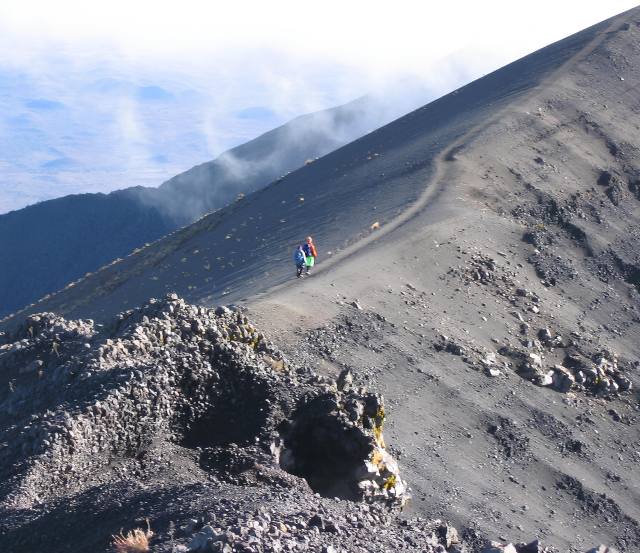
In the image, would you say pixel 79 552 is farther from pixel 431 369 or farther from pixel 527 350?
pixel 527 350

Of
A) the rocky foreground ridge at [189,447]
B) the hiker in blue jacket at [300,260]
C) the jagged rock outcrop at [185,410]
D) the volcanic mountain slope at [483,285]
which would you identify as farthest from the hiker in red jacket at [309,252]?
the jagged rock outcrop at [185,410]

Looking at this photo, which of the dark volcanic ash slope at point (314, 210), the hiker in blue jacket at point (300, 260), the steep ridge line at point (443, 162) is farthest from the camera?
the dark volcanic ash slope at point (314, 210)

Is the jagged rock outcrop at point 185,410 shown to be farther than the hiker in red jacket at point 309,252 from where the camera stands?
No

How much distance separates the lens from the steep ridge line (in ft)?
96.2

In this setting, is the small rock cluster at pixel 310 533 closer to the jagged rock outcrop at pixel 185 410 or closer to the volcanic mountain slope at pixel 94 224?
the jagged rock outcrop at pixel 185 410

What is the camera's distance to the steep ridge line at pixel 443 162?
29.3m

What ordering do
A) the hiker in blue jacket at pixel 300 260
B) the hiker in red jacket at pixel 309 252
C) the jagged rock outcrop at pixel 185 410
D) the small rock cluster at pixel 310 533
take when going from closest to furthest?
the small rock cluster at pixel 310 533, the jagged rock outcrop at pixel 185 410, the hiker in blue jacket at pixel 300 260, the hiker in red jacket at pixel 309 252

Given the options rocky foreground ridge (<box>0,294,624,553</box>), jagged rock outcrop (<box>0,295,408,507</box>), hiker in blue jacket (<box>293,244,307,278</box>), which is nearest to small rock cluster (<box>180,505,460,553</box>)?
rocky foreground ridge (<box>0,294,624,553</box>)

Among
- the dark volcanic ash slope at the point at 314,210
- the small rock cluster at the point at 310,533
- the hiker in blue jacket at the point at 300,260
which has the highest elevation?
the dark volcanic ash slope at the point at 314,210

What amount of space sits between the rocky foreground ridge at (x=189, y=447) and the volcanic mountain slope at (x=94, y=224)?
67.1m

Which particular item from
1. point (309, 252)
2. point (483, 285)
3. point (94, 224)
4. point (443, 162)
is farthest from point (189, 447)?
point (94, 224)

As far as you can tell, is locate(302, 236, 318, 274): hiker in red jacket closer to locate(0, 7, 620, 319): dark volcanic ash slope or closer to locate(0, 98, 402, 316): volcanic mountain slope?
locate(0, 7, 620, 319): dark volcanic ash slope

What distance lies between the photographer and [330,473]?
14.6m

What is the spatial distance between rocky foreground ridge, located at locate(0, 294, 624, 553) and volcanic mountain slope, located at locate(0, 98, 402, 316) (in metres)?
67.1
